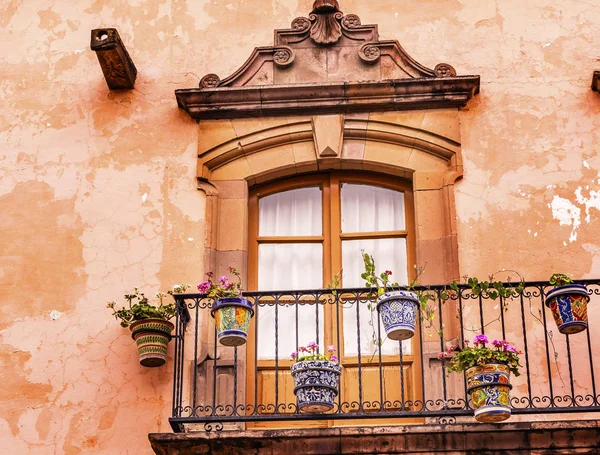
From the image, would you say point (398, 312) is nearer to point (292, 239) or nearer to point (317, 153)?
point (292, 239)

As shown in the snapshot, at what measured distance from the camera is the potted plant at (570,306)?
8.21 meters

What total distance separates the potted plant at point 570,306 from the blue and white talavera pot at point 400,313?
91 cm

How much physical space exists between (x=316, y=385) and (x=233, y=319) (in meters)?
0.71

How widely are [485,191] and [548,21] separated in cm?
160

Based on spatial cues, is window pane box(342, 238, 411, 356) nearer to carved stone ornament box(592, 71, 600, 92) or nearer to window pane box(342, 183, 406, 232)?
window pane box(342, 183, 406, 232)

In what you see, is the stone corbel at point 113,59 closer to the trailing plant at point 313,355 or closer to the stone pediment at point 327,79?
the stone pediment at point 327,79

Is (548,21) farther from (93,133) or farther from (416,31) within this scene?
(93,133)

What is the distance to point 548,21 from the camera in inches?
396

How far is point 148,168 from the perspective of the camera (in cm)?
966

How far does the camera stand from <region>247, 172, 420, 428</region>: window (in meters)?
9.09

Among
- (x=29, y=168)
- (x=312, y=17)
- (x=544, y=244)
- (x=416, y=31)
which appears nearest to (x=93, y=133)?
(x=29, y=168)

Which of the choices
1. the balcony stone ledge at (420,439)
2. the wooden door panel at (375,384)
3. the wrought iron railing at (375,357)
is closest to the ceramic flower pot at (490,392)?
the balcony stone ledge at (420,439)

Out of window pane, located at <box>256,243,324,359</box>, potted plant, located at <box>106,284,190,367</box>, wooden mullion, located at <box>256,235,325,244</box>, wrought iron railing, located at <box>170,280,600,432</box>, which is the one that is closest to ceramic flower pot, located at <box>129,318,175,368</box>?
potted plant, located at <box>106,284,190,367</box>

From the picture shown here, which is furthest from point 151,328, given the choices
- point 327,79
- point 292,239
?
point 327,79
